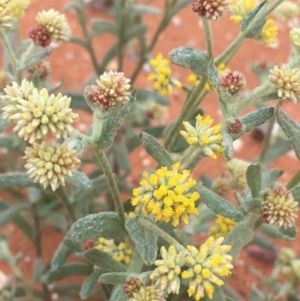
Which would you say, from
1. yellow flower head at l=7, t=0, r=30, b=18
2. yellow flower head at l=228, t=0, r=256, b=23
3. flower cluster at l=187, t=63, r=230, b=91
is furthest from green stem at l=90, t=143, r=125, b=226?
yellow flower head at l=7, t=0, r=30, b=18

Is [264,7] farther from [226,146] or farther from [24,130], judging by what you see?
[24,130]

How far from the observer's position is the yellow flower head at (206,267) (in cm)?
94

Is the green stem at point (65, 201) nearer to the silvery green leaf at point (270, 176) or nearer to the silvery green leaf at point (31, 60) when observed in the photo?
the silvery green leaf at point (31, 60)

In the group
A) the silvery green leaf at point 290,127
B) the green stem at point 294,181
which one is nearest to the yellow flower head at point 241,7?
the silvery green leaf at point 290,127

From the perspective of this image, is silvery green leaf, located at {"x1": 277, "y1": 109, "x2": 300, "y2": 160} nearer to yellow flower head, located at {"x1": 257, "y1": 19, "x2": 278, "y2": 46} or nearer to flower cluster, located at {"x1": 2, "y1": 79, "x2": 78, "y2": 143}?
yellow flower head, located at {"x1": 257, "y1": 19, "x2": 278, "y2": 46}

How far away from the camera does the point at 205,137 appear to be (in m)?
1.02

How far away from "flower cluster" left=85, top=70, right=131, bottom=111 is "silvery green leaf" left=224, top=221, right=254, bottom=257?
390 mm

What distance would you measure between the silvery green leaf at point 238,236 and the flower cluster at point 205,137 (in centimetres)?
21

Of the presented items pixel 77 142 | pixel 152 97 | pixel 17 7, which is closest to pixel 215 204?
pixel 77 142

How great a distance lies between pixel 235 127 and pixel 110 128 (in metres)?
0.24

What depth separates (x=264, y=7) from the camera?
44.3 inches

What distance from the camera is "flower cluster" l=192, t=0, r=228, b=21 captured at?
1.07 metres

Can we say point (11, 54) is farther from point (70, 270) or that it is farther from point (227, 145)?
point (70, 270)

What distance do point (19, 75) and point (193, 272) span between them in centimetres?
58
